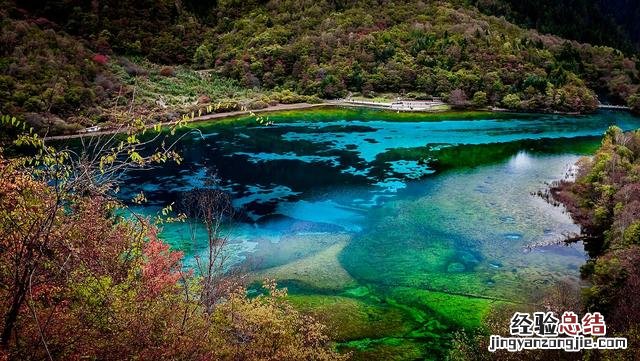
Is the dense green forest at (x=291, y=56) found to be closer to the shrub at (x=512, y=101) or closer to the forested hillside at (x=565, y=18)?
the shrub at (x=512, y=101)

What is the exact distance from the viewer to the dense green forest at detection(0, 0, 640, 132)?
74312 mm

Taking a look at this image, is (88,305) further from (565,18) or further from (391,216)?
(565,18)

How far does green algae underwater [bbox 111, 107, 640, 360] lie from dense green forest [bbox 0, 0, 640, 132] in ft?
51.2

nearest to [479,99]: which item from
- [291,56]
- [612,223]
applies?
[291,56]

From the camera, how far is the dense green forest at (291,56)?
244 feet

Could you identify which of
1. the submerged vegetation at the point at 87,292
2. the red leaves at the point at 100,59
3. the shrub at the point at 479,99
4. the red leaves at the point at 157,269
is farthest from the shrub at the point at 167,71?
the submerged vegetation at the point at 87,292

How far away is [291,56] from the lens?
94562mm

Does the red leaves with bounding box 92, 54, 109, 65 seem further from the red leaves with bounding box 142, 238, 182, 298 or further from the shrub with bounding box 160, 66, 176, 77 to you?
the red leaves with bounding box 142, 238, 182, 298

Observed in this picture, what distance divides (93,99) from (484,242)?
180ft

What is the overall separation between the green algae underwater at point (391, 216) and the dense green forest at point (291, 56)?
615 inches

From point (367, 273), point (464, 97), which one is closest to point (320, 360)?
point (367, 273)

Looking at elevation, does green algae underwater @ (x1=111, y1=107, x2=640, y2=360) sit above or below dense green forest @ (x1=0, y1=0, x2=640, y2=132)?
below

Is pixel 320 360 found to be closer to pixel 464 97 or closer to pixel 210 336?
pixel 210 336

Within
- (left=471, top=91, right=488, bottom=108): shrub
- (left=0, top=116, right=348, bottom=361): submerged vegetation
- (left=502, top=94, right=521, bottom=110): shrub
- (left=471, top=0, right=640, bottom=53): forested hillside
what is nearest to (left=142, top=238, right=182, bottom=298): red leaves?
(left=0, top=116, right=348, bottom=361): submerged vegetation
